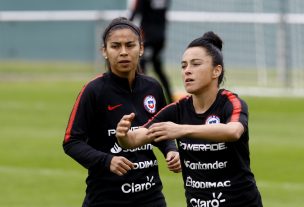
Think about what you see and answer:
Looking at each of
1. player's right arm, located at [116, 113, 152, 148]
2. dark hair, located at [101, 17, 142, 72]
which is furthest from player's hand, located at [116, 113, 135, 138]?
dark hair, located at [101, 17, 142, 72]

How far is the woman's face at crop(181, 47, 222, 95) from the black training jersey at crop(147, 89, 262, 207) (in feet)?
0.50

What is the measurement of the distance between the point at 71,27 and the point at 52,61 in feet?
5.62

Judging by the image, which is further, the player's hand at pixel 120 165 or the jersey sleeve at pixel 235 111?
the player's hand at pixel 120 165

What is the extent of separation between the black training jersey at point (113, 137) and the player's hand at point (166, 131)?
3.32 ft

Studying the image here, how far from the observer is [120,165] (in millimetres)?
7141

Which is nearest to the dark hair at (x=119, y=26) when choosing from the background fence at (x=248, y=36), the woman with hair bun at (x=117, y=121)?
the woman with hair bun at (x=117, y=121)

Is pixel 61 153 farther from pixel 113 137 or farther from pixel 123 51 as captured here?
pixel 123 51

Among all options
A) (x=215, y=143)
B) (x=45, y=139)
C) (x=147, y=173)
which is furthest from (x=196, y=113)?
(x=45, y=139)

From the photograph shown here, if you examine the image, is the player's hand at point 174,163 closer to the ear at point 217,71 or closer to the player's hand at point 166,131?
the ear at point 217,71

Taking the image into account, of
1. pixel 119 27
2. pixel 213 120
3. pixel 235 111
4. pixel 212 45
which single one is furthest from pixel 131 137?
pixel 119 27

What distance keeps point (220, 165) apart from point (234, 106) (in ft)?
1.34

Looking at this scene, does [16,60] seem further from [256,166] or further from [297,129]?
[256,166]

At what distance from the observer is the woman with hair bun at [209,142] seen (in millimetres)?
6949

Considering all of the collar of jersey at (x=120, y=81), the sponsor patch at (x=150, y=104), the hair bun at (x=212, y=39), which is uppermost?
the hair bun at (x=212, y=39)
